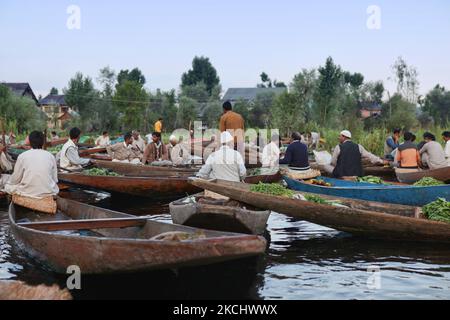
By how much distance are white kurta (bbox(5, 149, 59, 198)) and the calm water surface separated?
33.9 inches

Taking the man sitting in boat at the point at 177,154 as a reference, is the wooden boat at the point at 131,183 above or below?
below

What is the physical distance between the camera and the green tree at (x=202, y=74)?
238 ft

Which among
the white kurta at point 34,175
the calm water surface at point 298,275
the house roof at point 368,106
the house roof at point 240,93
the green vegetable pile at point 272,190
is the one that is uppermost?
the house roof at point 240,93

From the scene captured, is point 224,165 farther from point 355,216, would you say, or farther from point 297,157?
point 297,157

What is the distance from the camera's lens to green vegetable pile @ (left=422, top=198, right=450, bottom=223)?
6938 millimetres

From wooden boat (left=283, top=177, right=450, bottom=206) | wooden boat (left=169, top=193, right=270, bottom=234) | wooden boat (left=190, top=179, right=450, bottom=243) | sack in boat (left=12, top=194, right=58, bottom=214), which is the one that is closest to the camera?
wooden boat (left=169, top=193, right=270, bottom=234)

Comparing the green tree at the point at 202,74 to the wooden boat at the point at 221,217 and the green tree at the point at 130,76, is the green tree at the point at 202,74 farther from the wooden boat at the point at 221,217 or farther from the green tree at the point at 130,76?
the wooden boat at the point at 221,217

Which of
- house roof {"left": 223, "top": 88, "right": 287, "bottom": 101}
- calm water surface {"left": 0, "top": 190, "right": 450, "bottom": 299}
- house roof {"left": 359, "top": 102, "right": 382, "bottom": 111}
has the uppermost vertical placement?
house roof {"left": 223, "top": 88, "right": 287, "bottom": 101}

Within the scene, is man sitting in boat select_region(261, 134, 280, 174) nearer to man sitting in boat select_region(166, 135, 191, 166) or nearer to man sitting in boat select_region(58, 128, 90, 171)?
man sitting in boat select_region(166, 135, 191, 166)

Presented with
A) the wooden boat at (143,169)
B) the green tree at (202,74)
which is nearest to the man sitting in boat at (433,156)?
the wooden boat at (143,169)

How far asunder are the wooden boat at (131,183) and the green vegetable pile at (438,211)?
5363 mm

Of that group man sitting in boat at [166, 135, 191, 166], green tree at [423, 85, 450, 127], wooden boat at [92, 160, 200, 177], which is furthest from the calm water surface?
green tree at [423, 85, 450, 127]

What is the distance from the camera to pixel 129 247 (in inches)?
185
